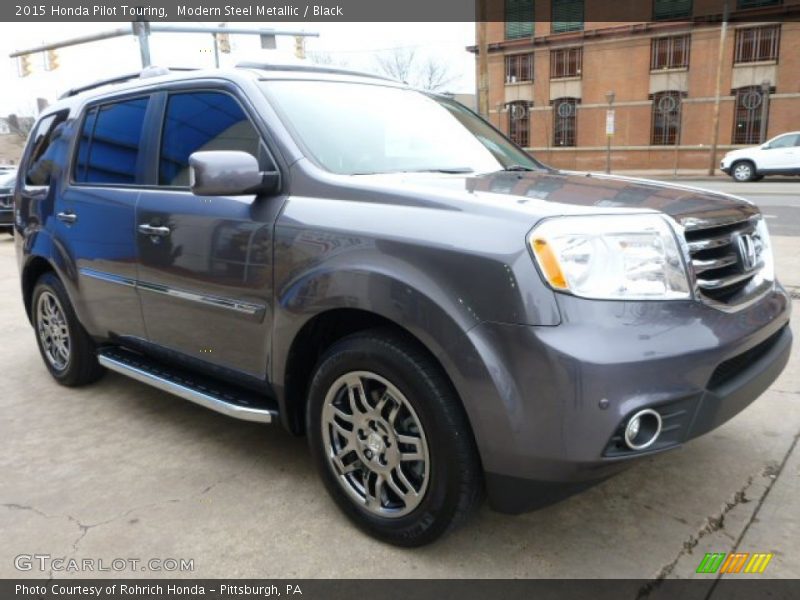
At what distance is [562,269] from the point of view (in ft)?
6.56

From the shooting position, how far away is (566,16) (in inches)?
1334

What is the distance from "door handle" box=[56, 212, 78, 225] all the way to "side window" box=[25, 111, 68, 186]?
0.36 m

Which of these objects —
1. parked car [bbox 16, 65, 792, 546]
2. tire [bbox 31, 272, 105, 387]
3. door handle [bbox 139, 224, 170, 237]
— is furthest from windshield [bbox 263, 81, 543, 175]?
tire [bbox 31, 272, 105, 387]

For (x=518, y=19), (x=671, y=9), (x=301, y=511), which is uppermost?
(x=518, y=19)

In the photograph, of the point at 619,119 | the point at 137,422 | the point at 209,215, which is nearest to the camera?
the point at 209,215

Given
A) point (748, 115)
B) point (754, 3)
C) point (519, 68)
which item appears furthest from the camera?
point (519, 68)

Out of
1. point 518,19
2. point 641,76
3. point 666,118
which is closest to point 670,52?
point 641,76

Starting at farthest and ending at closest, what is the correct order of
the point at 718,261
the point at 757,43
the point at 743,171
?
the point at 757,43, the point at 743,171, the point at 718,261

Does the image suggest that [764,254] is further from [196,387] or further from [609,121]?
[609,121]

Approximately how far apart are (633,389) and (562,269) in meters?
0.41

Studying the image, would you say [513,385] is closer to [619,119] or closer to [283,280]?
[283,280]

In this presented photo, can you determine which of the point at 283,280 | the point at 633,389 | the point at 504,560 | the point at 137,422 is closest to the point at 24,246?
the point at 137,422

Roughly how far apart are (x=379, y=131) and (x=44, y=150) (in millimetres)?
2607

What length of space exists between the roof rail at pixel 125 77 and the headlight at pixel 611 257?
2.60 metres
